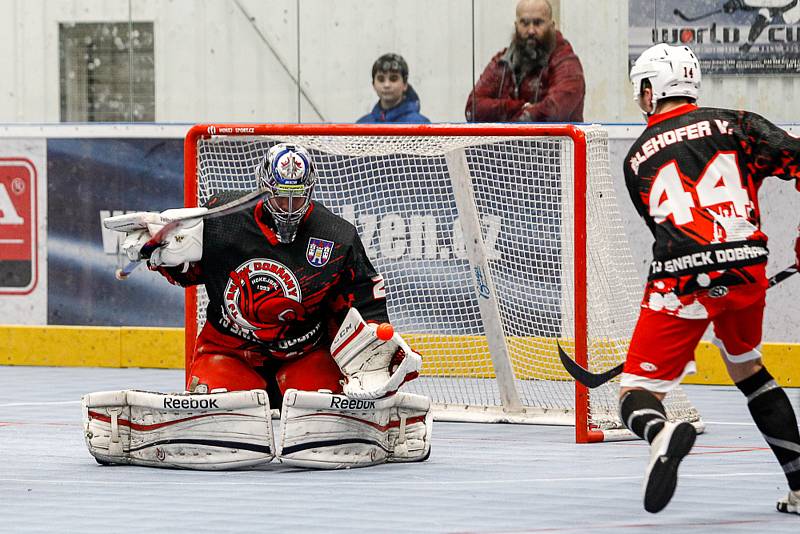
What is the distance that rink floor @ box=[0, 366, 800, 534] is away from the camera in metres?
4.52

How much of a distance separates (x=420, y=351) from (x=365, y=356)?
7.09 feet

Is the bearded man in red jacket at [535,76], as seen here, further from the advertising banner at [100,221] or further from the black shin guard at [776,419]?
the black shin guard at [776,419]

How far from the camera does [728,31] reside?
854cm

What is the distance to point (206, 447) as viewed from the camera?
5625 mm

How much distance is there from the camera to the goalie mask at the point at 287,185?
576 centimetres

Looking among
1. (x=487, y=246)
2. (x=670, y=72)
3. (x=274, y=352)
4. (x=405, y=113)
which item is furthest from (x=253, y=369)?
(x=405, y=113)

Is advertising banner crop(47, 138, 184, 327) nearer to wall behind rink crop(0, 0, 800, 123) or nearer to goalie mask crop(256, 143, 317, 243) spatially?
wall behind rink crop(0, 0, 800, 123)

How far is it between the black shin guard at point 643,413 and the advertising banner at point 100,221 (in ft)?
16.3

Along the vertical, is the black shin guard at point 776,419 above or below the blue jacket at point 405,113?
below

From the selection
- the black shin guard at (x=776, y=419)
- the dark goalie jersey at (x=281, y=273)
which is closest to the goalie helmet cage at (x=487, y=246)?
the dark goalie jersey at (x=281, y=273)

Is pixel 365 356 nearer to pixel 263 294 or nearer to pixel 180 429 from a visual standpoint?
pixel 263 294

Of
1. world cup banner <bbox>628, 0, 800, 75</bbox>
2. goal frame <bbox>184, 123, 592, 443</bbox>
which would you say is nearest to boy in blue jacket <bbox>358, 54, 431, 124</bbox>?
world cup banner <bbox>628, 0, 800, 75</bbox>

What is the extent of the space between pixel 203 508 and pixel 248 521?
0.27 m

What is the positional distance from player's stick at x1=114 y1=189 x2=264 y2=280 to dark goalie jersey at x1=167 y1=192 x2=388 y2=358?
11cm
